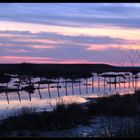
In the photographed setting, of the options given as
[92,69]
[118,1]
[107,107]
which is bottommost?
[92,69]

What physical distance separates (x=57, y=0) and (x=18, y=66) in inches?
3746

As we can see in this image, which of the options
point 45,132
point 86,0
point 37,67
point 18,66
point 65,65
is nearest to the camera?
point 86,0

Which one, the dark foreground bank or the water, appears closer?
the dark foreground bank

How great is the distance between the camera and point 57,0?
2.35 metres

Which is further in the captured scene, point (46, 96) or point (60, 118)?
point (46, 96)

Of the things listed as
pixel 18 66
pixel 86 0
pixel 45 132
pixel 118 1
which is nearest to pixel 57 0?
pixel 86 0

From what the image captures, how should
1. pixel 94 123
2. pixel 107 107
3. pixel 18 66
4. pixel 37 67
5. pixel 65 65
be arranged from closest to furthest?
pixel 94 123
pixel 107 107
pixel 18 66
pixel 37 67
pixel 65 65

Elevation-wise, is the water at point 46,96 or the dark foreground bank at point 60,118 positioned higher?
the dark foreground bank at point 60,118

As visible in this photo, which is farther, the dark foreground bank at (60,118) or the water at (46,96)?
the water at (46,96)

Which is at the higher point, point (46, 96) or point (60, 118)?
point (60, 118)

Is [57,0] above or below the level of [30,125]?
above

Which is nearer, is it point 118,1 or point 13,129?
point 118,1

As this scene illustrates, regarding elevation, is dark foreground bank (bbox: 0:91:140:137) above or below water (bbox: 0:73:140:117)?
above

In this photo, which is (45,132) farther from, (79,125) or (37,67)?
(37,67)
